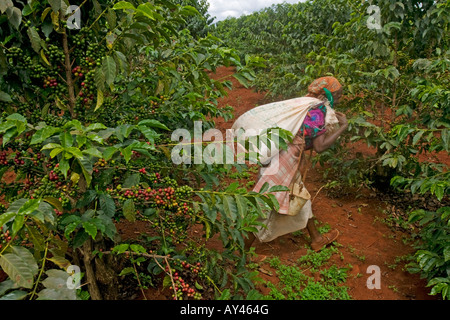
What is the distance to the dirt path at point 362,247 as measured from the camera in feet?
9.84

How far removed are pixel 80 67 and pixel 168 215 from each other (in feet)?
3.14

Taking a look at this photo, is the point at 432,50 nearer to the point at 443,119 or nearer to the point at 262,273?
the point at 443,119

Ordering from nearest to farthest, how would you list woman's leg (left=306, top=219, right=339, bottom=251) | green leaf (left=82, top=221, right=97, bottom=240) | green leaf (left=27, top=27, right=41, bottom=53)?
green leaf (left=82, top=221, right=97, bottom=240) < green leaf (left=27, top=27, right=41, bottom=53) < woman's leg (left=306, top=219, right=339, bottom=251)

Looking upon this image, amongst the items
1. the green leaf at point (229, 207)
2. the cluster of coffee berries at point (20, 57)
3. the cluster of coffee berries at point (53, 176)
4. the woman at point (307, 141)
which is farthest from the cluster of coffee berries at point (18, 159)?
the woman at point (307, 141)

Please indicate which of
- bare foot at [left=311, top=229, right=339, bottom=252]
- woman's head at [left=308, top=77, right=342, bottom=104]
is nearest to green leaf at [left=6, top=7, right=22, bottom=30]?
woman's head at [left=308, top=77, right=342, bottom=104]

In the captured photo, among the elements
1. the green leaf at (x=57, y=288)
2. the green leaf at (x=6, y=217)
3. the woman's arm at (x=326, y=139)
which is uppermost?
the woman's arm at (x=326, y=139)

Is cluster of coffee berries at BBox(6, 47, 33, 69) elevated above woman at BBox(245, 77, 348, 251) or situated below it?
above

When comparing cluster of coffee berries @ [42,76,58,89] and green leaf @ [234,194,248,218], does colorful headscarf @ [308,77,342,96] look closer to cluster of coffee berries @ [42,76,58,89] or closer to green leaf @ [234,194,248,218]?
green leaf @ [234,194,248,218]

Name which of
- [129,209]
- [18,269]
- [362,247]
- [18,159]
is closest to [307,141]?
[362,247]

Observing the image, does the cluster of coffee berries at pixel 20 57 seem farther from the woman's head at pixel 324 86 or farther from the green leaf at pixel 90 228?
the woman's head at pixel 324 86

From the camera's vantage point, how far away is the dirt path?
9.84 feet

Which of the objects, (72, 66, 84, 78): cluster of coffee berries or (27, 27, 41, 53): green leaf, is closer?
(27, 27, 41, 53): green leaf

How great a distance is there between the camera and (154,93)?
2277mm

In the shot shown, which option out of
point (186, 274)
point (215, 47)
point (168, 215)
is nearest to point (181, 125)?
point (215, 47)
